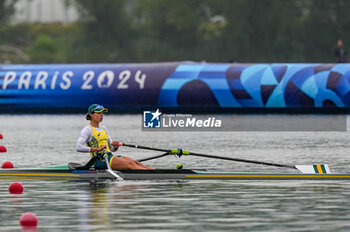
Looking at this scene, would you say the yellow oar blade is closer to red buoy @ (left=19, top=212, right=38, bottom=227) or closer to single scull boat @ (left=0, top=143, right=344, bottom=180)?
single scull boat @ (left=0, top=143, right=344, bottom=180)

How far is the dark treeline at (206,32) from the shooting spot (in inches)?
3703

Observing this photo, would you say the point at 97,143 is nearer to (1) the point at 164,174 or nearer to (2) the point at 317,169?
(1) the point at 164,174

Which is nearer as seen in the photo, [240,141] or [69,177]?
[69,177]

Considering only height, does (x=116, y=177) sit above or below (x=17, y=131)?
below

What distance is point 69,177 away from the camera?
2459 cm

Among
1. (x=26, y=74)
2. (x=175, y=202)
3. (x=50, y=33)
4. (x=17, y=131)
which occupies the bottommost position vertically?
(x=175, y=202)

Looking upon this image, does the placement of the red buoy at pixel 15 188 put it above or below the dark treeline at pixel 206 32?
below

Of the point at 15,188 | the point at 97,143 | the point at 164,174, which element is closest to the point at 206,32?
the point at 97,143

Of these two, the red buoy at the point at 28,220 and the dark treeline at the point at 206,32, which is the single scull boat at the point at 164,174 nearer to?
the red buoy at the point at 28,220

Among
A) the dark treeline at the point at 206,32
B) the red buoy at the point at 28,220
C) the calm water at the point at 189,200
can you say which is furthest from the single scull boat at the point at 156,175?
the dark treeline at the point at 206,32

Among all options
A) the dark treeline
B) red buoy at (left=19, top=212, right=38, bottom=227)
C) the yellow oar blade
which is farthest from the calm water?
the dark treeline

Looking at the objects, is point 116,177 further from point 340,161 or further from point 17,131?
point 17,131

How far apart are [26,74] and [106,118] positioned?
6973 millimetres

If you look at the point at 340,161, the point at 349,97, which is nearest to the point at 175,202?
the point at 340,161
